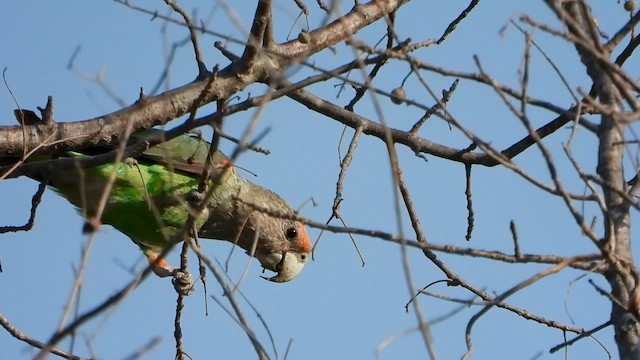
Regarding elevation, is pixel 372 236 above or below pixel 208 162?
below

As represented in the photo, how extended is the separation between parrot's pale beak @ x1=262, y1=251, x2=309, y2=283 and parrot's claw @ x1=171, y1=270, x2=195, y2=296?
5.91 feet

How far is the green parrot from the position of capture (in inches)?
240

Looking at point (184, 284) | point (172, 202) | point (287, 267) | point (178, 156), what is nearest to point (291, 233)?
point (287, 267)

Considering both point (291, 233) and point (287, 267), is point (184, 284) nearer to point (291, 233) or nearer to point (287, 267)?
point (287, 267)

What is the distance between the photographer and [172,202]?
20.1 ft

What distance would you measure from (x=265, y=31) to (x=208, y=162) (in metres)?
0.76

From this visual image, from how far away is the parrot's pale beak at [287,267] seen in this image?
291 inches

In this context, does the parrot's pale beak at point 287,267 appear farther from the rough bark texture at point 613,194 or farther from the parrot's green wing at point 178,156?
the rough bark texture at point 613,194

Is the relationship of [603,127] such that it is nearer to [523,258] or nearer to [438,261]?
[523,258]

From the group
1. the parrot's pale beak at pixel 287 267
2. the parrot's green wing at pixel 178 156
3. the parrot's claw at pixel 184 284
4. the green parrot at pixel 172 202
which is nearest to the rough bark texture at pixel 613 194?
the parrot's claw at pixel 184 284

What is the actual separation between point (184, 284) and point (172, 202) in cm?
91

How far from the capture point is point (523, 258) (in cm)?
274

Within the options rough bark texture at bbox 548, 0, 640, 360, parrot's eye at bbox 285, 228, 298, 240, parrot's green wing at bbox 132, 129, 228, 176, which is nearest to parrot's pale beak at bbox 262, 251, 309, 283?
parrot's eye at bbox 285, 228, 298, 240

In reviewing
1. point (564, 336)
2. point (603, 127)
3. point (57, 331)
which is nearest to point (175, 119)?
point (564, 336)
